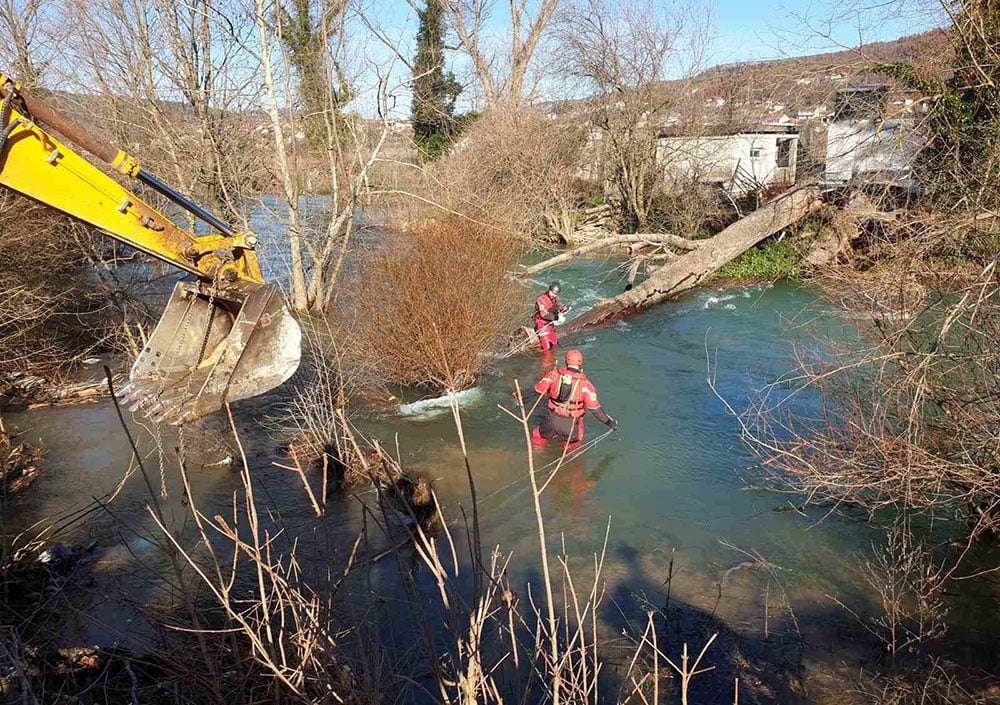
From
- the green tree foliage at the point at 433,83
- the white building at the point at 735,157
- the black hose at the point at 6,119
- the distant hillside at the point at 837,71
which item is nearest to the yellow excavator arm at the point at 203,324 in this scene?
the black hose at the point at 6,119

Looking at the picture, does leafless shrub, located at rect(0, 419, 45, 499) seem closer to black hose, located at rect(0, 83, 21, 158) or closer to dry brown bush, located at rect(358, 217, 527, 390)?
black hose, located at rect(0, 83, 21, 158)

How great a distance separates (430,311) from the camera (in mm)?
10055

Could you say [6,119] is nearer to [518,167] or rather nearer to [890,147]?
[890,147]

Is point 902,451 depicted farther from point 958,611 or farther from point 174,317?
point 174,317

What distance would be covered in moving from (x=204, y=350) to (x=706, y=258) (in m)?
12.5

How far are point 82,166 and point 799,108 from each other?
35.9 feet

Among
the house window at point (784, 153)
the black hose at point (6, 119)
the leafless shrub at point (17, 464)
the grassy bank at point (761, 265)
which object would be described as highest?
the black hose at point (6, 119)

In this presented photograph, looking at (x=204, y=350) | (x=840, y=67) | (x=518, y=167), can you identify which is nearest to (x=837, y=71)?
(x=840, y=67)

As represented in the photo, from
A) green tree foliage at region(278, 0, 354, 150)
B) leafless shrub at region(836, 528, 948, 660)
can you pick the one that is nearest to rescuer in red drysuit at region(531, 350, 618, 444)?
leafless shrub at region(836, 528, 948, 660)

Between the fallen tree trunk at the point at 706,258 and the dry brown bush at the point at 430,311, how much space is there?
3594 mm

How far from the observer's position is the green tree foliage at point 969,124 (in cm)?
A: 580

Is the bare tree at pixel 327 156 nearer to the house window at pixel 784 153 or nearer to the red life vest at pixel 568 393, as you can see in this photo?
the red life vest at pixel 568 393

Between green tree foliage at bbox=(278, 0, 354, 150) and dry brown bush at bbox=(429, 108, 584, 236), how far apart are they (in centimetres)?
315

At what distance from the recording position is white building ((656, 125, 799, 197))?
74.7 ft
